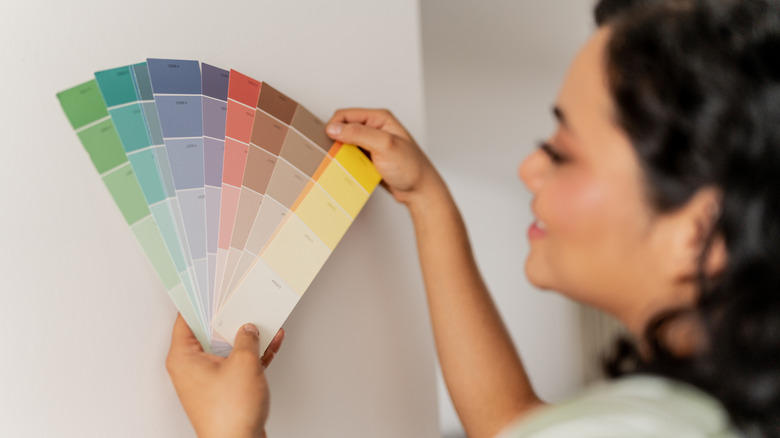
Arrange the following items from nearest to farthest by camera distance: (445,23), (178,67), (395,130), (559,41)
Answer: (178,67) < (395,130) < (445,23) < (559,41)

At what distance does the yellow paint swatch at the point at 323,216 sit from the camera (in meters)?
0.89

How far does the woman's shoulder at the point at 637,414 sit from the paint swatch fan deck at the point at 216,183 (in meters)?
0.38

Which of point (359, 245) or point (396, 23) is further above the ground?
point (396, 23)

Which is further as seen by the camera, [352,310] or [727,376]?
[352,310]

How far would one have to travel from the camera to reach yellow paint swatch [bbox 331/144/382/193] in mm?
942

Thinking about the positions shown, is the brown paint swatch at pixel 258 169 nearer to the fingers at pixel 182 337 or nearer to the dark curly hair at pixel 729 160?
the fingers at pixel 182 337

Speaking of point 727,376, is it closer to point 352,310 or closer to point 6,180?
point 352,310

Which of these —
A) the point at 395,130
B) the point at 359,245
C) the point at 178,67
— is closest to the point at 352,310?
the point at 359,245

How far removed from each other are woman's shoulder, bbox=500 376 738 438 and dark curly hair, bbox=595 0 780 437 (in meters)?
0.02

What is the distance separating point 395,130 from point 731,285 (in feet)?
1.73

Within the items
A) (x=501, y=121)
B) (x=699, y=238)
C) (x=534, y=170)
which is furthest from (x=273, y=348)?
(x=501, y=121)

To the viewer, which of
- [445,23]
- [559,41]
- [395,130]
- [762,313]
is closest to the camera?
[762,313]

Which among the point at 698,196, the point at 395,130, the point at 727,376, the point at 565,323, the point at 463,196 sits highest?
the point at 395,130

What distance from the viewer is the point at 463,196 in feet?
10.6
